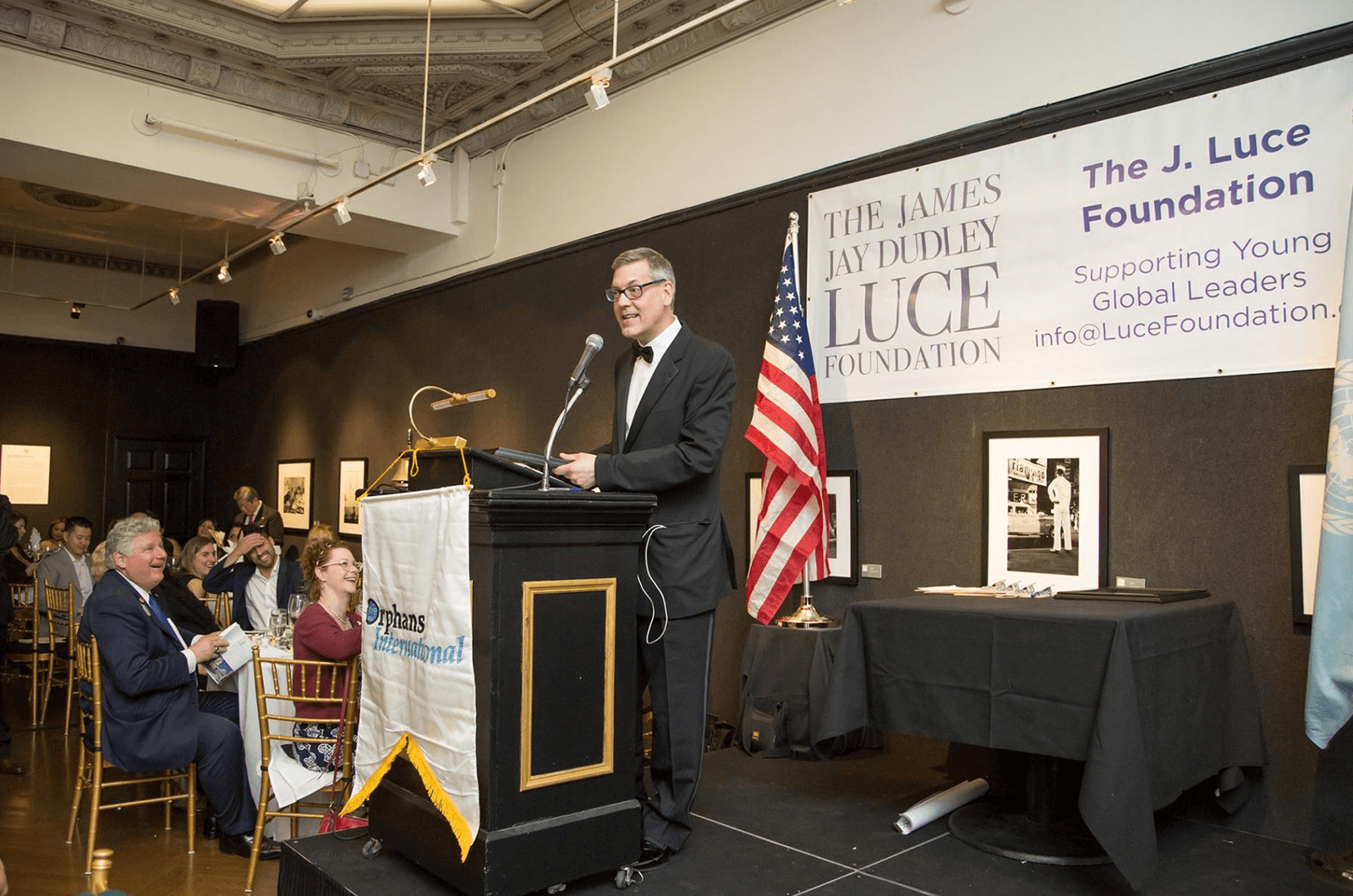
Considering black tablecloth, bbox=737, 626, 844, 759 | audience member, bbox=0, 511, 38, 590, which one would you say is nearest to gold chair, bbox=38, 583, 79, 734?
audience member, bbox=0, 511, 38, 590

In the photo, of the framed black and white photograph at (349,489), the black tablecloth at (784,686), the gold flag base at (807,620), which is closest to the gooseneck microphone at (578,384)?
the black tablecloth at (784,686)

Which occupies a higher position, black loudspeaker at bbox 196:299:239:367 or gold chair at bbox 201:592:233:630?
black loudspeaker at bbox 196:299:239:367

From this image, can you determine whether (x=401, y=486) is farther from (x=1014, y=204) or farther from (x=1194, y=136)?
(x=1194, y=136)

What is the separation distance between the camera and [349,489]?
10.0 meters

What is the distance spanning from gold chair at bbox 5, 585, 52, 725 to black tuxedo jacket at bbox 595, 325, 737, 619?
20.9ft

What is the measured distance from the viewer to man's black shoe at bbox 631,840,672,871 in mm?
2953

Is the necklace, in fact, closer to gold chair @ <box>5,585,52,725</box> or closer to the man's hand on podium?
the man's hand on podium

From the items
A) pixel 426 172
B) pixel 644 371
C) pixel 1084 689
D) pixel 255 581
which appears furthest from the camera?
pixel 255 581

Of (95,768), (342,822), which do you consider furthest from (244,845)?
(342,822)

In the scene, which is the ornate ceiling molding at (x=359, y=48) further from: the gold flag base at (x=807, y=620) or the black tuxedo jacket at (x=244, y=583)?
the black tuxedo jacket at (x=244, y=583)

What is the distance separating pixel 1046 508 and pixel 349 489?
7429mm

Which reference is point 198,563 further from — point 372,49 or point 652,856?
point 652,856

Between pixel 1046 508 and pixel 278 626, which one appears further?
pixel 278 626

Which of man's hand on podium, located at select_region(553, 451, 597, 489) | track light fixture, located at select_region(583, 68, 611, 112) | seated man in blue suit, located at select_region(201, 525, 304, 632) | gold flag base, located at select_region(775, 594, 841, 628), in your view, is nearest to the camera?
man's hand on podium, located at select_region(553, 451, 597, 489)
